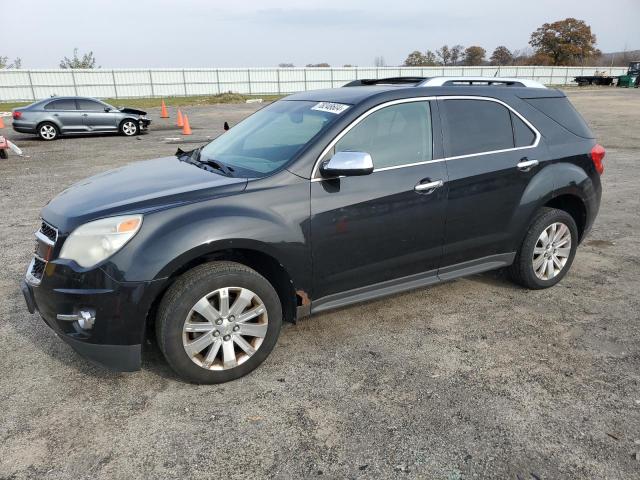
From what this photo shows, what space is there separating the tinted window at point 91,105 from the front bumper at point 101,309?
15902 millimetres

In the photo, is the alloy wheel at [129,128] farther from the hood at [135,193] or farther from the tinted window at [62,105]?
the hood at [135,193]

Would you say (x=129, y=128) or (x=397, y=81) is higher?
(x=397, y=81)

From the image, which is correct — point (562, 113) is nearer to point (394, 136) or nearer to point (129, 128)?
point (394, 136)

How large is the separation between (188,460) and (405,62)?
4118 inches

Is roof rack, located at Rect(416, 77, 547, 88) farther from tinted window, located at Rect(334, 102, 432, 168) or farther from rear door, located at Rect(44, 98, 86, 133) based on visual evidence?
rear door, located at Rect(44, 98, 86, 133)

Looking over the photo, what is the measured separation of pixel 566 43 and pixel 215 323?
317ft

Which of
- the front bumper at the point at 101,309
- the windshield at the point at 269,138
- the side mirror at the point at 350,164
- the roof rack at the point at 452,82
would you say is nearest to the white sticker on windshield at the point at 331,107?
the windshield at the point at 269,138

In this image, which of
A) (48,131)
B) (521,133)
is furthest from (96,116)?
(521,133)

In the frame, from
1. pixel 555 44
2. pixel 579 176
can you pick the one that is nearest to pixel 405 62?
pixel 555 44

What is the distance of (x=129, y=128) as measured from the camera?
17.4 m

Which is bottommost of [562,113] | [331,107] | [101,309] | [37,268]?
[101,309]

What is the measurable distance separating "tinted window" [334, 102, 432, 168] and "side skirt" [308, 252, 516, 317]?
888 mm

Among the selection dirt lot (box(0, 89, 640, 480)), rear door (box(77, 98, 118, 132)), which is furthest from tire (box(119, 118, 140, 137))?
dirt lot (box(0, 89, 640, 480))

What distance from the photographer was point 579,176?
14.5 ft
